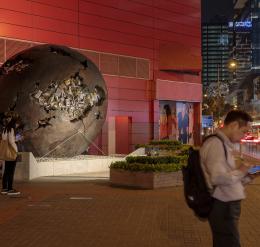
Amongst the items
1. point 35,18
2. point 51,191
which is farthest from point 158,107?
point 51,191

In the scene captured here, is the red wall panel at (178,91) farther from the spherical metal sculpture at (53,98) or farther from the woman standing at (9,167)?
the woman standing at (9,167)

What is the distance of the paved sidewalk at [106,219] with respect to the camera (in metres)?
7.59

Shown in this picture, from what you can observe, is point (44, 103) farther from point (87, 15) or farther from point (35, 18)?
point (87, 15)

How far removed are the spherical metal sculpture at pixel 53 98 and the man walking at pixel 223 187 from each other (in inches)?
468

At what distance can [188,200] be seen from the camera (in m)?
4.75

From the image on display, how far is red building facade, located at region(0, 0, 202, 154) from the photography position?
26969mm

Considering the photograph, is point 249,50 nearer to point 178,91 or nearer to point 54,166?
point 178,91

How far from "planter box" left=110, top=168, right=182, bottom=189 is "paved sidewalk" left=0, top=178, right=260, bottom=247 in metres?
0.41

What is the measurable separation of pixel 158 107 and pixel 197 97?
5.11 m

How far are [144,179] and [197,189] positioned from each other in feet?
30.0

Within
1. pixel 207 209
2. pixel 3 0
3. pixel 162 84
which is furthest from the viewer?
pixel 162 84

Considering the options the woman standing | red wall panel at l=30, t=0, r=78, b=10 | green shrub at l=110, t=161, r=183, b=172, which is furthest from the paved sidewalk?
red wall panel at l=30, t=0, r=78, b=10

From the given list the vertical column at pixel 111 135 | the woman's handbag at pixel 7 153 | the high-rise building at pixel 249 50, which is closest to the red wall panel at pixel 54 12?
the vertical column at pixel 111 135

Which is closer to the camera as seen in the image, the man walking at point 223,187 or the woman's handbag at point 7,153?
the man walking at point 223,187
